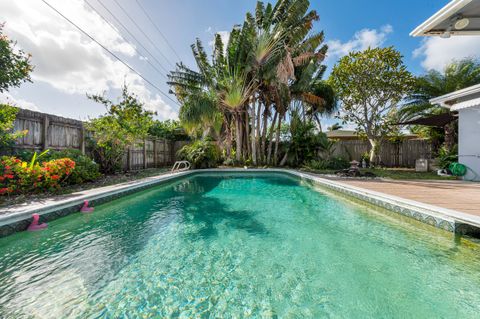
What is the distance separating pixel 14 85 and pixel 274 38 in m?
11.8

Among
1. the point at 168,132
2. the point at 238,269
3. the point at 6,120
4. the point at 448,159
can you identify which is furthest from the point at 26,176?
the point at 448,159

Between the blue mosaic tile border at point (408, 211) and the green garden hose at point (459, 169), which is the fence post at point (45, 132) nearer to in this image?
the blue mosaic tile border at point (408, 211)

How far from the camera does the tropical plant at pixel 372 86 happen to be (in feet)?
36.8

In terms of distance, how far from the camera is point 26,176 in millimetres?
4730

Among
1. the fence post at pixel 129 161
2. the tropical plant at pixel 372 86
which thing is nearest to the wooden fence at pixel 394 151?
the tropical plant at pixel 372 86

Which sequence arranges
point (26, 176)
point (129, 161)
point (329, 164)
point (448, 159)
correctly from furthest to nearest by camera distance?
point (329, 164)
point (129, 161)
point (448, 159)
point (26, 176)

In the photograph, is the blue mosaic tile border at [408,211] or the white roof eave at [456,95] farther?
the white roof eave at [456,95]

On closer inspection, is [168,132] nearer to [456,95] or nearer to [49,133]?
[49,133]

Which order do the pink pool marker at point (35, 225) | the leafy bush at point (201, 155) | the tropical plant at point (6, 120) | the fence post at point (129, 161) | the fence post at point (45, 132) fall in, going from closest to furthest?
the pink pool marker at point (35, 225) < the tropical plant at point (6, 120) < the fence post at point (45, 132) < the fence post at point (129, 161) < the leafy bush at point (201, 155)

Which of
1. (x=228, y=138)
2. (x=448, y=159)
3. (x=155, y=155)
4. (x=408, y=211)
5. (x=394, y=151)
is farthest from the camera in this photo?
(x=228, y=138)

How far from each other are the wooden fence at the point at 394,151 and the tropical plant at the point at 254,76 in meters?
4.13

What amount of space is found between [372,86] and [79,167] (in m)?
14.4

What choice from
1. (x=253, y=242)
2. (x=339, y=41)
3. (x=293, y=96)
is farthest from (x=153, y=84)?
(x=253, y=242)

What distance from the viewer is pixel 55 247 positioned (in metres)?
3.01
